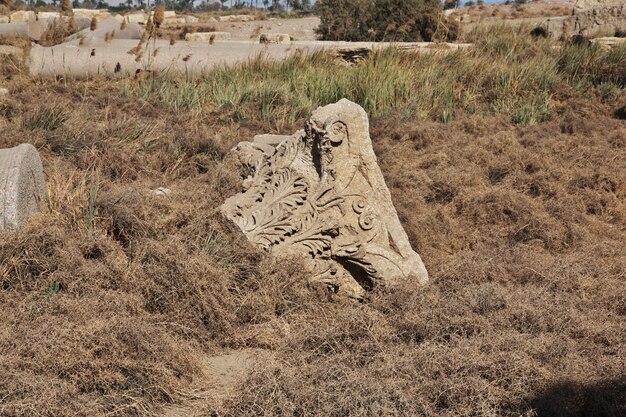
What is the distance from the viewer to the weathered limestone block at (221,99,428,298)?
4.93 metres

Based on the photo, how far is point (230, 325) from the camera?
441 cm

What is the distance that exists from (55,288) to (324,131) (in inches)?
83.9

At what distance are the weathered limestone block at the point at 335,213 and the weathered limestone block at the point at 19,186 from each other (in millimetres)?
1345

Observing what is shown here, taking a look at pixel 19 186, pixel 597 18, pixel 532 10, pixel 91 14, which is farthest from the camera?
pixel 532 10

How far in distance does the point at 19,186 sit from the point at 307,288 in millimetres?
2088

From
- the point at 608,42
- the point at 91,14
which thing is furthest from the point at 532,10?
the point at 608,42

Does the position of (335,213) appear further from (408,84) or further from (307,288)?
(408,84)

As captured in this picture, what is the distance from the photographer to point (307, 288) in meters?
4.83

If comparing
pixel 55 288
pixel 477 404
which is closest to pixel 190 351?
pixel 55 288

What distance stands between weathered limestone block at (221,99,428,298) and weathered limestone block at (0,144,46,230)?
4.41 feet

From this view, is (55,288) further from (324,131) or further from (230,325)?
(324,131)

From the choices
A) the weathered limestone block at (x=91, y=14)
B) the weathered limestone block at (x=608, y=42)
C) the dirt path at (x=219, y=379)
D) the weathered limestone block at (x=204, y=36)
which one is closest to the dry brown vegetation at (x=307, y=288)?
the dirt path at (x=219, y=379)

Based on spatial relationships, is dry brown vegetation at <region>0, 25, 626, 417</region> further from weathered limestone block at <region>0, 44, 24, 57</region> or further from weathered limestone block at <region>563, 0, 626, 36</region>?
weathered limestone block at <region>563, 0, 626, 36</region>

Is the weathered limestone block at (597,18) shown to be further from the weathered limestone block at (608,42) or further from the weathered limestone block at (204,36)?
the weathered limestone block at (204,36)
